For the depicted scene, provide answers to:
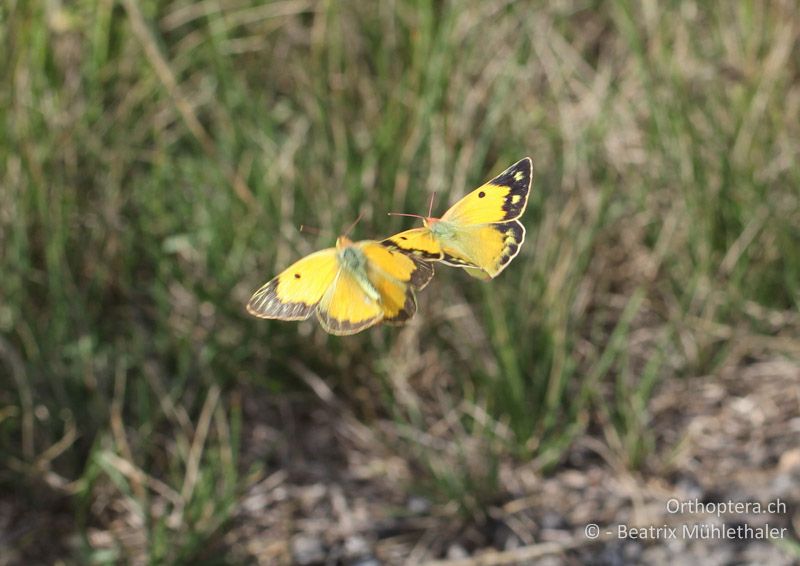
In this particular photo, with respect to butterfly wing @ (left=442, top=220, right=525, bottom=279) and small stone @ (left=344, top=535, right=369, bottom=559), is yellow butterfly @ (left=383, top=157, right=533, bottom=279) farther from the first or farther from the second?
small stone @ (left=344, top=535, right=369, bottom=559)

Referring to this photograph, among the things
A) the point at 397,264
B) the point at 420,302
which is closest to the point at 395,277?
the point at 397,264

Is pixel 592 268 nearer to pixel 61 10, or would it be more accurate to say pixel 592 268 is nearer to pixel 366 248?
pixel 61 10

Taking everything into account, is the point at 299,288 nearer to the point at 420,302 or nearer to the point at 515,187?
the point at 515,187

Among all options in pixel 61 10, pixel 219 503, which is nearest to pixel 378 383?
pixel 219 503

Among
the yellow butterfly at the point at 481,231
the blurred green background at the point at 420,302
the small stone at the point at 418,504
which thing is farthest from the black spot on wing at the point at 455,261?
the small stone at the point at 418,504

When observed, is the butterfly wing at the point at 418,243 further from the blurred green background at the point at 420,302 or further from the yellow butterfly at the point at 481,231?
the blurred green background at the point at 420,302

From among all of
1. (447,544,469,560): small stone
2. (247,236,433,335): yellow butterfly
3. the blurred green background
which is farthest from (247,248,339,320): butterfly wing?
(447,544,469,560): small stone
